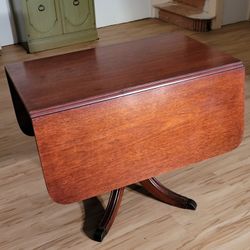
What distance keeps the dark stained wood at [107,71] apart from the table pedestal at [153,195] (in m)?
0.50

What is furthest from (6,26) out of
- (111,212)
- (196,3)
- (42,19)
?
(111,212)

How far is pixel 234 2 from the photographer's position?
13.3ft

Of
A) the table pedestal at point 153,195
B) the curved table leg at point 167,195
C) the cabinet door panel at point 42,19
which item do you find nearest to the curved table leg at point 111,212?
the table pedestal at point 153,195

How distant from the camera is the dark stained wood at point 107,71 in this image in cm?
116

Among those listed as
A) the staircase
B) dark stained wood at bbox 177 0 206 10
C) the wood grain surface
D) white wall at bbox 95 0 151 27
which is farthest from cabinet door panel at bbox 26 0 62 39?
the wood grain surface

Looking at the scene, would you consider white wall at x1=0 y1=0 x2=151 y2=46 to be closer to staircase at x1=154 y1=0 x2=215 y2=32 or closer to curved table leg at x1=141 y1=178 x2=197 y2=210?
staircase at x1=154 y1=0 x2=215 y2=32

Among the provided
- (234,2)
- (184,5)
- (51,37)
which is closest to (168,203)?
(51,37)

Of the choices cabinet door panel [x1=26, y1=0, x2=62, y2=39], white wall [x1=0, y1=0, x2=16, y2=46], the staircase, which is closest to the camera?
cabinet door panel [x1=26, y1=0, x2=62, y2=39]

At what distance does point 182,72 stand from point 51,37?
8.73ft

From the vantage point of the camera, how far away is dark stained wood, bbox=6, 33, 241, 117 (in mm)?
1162

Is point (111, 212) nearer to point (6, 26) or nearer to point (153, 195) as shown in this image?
point (153, 195)

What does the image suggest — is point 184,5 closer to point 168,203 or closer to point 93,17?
point 93,17

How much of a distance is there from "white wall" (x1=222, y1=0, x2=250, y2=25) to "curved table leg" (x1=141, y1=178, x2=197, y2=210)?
119 inches

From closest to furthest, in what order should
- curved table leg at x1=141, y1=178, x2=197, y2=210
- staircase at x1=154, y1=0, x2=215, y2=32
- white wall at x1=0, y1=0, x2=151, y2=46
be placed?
curved table leg at x1=141, y1=178, x2=197, y2=210
white wall at x1=0, y1=0, x2=151, y2=46
staircase at x1=154, y1=0, x2=215, y2=32
